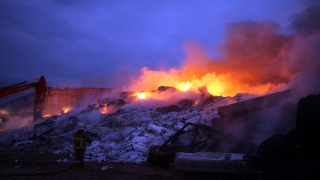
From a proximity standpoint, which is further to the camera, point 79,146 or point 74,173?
point 79,146

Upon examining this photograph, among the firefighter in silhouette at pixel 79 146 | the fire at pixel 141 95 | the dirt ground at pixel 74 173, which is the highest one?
the fire at pixel 141 95

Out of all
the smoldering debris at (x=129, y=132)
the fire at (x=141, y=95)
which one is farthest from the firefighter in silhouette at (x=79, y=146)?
the fire at (x=141, y=95)

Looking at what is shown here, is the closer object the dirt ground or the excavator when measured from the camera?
the dirt ground

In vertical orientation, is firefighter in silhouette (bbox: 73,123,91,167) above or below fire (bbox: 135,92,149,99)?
below

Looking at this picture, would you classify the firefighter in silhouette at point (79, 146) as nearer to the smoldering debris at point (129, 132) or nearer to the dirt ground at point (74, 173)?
the dirt ground at point (74, 173)

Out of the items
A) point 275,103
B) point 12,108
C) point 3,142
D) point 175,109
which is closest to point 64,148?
point 3,142

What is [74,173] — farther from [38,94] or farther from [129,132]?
[38,94]

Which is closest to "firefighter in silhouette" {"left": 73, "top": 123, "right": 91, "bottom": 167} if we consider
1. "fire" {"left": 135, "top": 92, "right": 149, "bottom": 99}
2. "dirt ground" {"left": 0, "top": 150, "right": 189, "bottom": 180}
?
"dirt ground" {"left": 0, "top": 150, "right": 189, "bottom": 180}

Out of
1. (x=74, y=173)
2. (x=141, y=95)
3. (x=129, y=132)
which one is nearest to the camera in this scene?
(x=74, y=173)

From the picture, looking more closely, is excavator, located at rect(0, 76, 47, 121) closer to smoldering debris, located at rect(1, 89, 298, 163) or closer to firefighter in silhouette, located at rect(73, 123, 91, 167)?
smoldering debris, located at rect(1, 89, 298, 163)

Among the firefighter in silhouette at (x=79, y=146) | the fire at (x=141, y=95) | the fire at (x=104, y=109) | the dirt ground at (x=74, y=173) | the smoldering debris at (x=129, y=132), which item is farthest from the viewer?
the fire at (x=141, y=95)

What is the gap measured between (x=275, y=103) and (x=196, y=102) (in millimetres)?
8158

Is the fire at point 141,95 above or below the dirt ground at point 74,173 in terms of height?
above

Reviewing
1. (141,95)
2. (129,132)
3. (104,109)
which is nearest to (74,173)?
(129,132)
